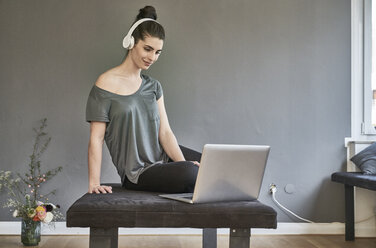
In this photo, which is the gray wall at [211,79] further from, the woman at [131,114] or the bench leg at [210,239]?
the bench leg at [210,239]

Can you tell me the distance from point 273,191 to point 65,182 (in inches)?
61.4

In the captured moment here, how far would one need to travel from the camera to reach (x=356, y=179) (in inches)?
123

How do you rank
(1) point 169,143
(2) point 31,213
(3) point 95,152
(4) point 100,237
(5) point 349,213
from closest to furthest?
(4) point 100,237 → (3) point 95,152 → (1) point 169,143 → (2) point 31,213 → (5) point 349,213

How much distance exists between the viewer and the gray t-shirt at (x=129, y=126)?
2.20m

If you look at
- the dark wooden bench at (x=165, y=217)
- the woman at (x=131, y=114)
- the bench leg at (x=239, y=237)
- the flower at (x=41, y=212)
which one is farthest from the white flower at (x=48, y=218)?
the bench leg at (x=239, y=237)

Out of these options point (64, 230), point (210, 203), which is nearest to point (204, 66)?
point (64, 230)

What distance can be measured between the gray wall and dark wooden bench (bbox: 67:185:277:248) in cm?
186

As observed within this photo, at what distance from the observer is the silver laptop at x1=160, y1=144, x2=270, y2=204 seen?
1613 mm

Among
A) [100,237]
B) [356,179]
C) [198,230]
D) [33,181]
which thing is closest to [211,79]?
[198,230]

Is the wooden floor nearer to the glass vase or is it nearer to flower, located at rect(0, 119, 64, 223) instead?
the glass vase

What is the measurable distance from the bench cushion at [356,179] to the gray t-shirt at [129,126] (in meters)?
1.44

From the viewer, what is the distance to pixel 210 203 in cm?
168

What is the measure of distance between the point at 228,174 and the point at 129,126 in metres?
0.74

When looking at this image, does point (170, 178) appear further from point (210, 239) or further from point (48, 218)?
point (48, 218)
